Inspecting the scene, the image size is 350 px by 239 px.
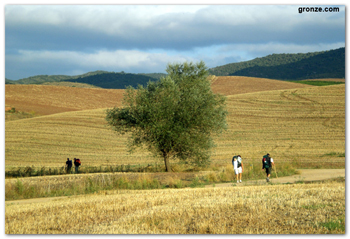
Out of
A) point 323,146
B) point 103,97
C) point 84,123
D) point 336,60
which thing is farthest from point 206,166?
point 336,60

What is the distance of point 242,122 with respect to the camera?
59.4 metres

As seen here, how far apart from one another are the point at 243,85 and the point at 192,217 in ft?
340

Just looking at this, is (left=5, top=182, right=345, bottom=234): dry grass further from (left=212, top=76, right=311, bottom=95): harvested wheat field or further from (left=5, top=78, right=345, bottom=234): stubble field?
(left=212, top=76, right=311, bottom=95): harvested wheat field

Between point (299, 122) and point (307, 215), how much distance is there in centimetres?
4932

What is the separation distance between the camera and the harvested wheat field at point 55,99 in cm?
8496

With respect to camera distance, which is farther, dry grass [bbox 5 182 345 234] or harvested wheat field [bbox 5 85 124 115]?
harvested wheat field [bbox 5 85 124 115]

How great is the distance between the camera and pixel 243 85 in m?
111

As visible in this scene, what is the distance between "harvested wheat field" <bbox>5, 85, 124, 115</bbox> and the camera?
84956 mm

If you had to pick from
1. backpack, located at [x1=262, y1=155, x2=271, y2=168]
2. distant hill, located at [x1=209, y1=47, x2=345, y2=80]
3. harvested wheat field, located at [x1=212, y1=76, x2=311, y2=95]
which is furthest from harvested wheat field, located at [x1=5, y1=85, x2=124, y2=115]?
backpack, located at [x1=262, y1=155, x2=271, y2=168]

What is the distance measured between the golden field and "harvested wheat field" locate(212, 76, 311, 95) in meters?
23.3

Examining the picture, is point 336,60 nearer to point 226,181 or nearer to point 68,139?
point 68,139

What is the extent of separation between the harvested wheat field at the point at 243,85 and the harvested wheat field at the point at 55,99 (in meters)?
30.3

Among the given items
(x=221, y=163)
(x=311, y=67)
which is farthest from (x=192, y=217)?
(x=311, y=67)

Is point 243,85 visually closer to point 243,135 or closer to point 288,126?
point 288,126
